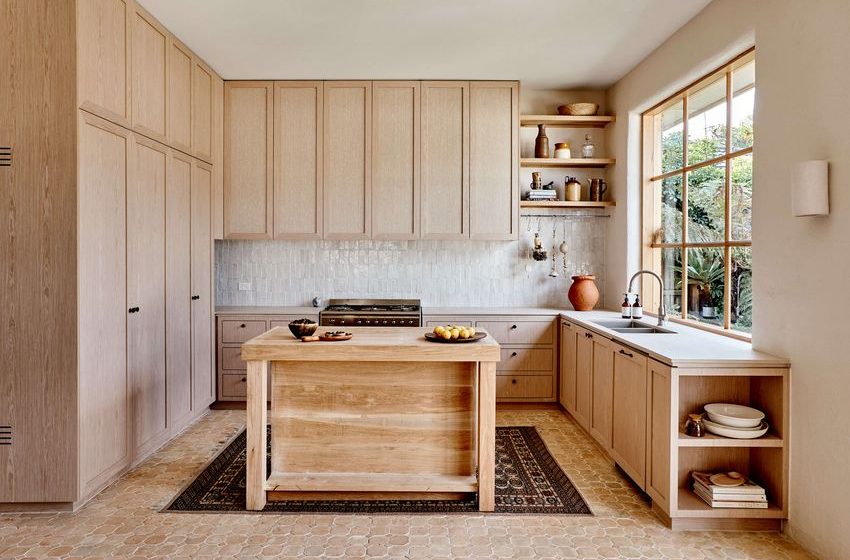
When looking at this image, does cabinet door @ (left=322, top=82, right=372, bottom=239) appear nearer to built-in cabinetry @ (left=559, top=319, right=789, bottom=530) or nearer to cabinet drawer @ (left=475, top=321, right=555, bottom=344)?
cabinet drawer @ (left=475, top=321, right=555, bottom=344)

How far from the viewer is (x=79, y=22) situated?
279 centimetres

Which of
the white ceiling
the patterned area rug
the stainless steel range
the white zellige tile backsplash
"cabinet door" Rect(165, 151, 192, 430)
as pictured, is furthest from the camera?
the white zellige tile backsplash

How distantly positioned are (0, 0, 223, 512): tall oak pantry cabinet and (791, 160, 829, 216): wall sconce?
355cm

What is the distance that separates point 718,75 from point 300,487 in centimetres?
362

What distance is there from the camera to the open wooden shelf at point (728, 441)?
260cm

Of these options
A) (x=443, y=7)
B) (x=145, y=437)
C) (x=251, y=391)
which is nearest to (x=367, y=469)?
(x=251, y=391)

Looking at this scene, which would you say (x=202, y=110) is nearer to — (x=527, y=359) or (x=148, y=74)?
(x=148, y=74)

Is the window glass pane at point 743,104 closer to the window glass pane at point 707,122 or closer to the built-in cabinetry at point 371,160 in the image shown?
the window glass pane at point 707,122

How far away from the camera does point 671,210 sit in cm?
422

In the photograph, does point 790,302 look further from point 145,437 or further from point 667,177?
point 145,437

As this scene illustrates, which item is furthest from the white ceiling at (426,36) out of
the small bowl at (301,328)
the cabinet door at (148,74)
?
the small bowl at (301,328)

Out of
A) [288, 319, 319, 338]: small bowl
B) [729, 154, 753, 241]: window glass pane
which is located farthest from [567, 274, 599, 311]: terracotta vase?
[288, 319, 319, 338]: small bowl

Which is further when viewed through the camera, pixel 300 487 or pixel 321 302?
pixel 321 302

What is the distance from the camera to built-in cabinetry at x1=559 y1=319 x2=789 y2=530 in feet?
8.61
